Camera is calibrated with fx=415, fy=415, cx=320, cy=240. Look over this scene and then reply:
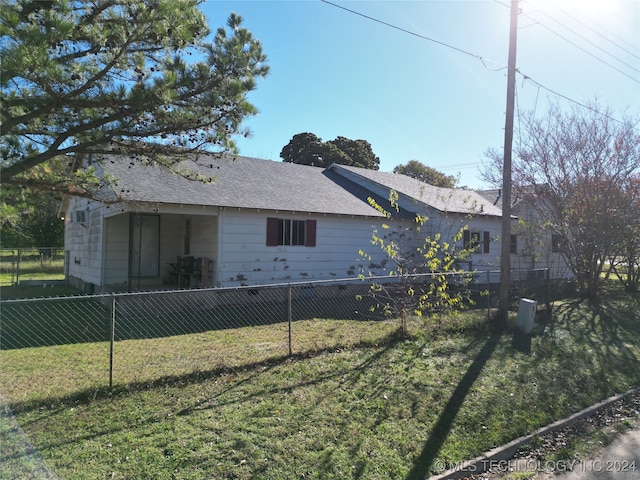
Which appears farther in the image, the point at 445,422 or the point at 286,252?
the point at 286,252

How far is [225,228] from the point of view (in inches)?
459

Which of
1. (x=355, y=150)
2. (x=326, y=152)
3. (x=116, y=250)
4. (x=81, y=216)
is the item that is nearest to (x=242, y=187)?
(x=116, y=250)

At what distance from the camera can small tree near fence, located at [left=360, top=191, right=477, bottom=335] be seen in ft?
25.0

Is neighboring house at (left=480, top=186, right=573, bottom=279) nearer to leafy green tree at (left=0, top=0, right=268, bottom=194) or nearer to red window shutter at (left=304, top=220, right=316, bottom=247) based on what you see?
red window shutter at (left=304, top=220, right=316, bottom=247)

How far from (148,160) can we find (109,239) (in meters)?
7.36

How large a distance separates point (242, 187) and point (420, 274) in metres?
7.37

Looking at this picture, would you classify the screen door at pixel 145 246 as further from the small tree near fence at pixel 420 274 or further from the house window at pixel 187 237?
the small tree near fence at pixel 420 274

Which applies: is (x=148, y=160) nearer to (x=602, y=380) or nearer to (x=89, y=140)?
(x=89, y=140)

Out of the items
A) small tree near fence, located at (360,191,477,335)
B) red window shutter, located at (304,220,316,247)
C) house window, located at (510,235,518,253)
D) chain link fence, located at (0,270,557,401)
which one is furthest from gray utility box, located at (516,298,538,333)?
house window, located at (510,235,518,253)

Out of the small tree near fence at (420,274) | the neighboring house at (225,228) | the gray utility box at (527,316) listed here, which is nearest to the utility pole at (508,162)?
the gray utility box at (527,316)

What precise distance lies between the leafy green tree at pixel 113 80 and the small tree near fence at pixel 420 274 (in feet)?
12.0

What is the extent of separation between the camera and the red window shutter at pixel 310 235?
13328 millimetres

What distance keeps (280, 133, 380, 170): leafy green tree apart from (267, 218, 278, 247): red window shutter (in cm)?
2402

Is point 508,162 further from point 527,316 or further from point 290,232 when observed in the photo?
point 290,232
